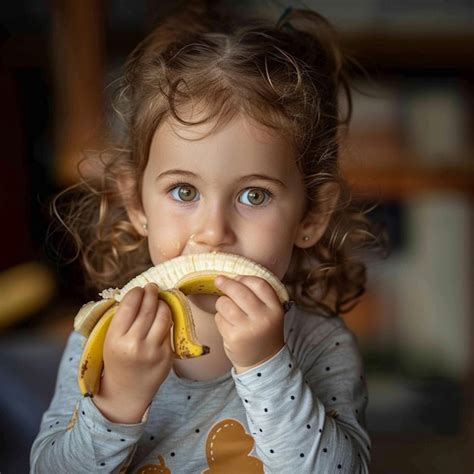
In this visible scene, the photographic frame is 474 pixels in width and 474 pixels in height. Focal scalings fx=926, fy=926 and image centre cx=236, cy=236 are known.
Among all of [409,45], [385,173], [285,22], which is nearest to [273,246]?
[285,22]

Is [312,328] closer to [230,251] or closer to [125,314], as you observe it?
[230,251]

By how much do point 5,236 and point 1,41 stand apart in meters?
0.54

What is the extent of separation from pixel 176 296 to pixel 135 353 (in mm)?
81

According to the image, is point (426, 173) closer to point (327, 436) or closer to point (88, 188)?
point (88, 188)

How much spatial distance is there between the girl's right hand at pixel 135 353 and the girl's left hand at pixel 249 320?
7 centimetres

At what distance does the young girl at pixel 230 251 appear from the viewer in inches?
41.7

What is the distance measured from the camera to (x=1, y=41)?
8.39 ft

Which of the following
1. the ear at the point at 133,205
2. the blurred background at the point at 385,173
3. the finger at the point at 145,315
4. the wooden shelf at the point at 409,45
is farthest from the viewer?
the wooden shelf at the point at 409,45

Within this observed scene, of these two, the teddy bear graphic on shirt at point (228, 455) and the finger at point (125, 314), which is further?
the teddy bear graphic on shirt at point (228, 455)

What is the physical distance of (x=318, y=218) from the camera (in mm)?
1324

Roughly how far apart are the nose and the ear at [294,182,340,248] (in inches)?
7.7

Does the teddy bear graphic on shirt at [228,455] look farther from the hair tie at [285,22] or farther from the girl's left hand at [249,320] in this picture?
the hair tie at [285,22]

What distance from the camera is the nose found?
1.12 meters

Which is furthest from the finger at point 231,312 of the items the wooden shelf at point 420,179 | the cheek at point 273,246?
the wooden shelf at point 420,179
